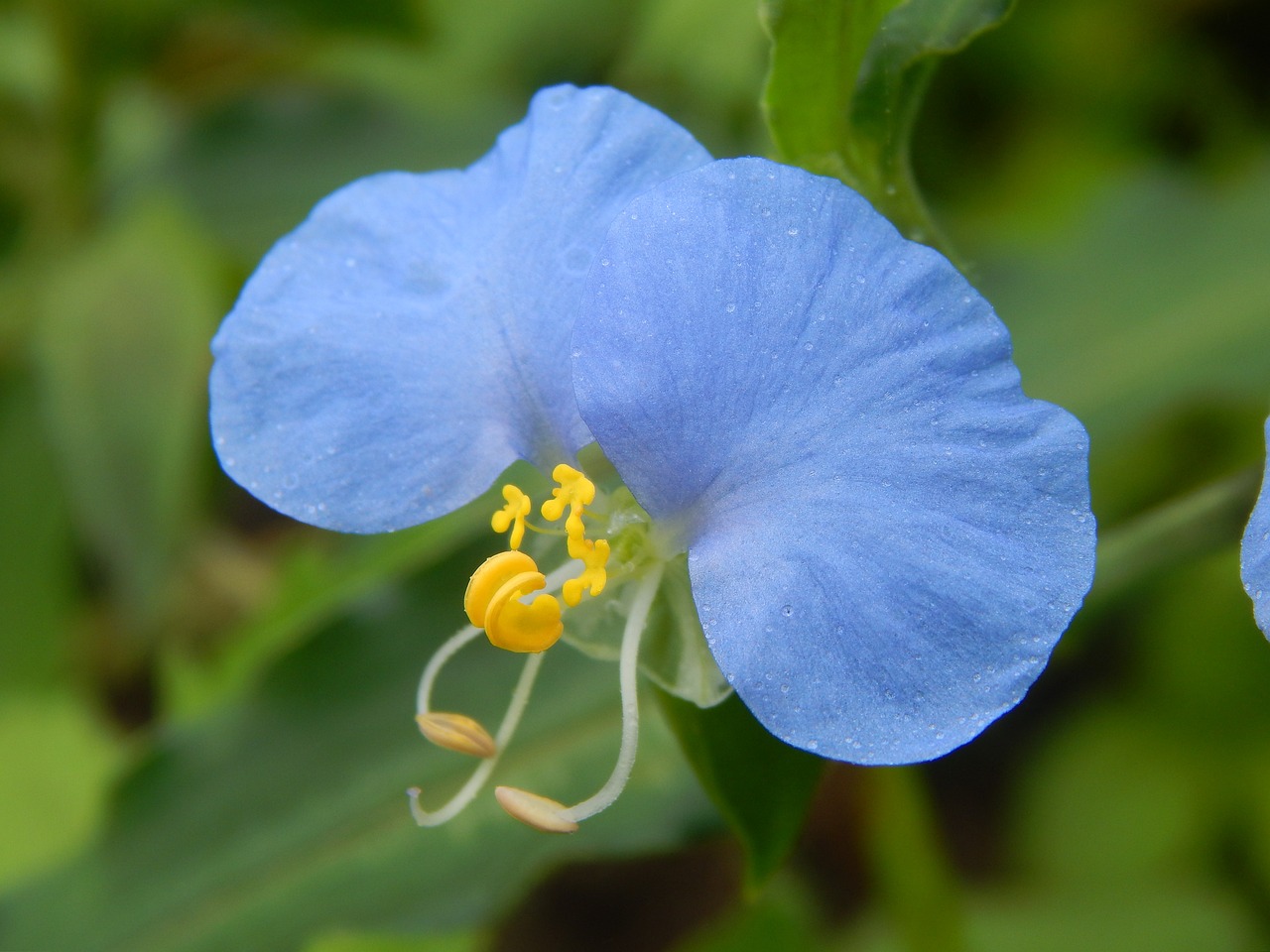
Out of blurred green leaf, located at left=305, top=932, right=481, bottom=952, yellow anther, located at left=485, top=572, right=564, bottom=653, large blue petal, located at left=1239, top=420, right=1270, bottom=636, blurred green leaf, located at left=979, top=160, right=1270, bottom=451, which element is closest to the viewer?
large blue petal, located at left=1239, top=420, right=1270, bottom=636

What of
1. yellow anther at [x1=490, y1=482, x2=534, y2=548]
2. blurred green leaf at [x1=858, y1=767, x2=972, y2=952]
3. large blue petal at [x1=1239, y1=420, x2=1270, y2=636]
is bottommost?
blurred green leaf at [x1=858, y1=767, x2=972, y2=952]

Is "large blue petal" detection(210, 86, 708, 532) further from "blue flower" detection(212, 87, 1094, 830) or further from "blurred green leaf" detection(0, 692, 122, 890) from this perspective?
"blurred green leaf" detection(0, 692, 122, 890)

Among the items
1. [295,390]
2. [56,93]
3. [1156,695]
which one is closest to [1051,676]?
[1156,695]

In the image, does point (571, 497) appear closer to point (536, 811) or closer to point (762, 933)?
point (536, 811)

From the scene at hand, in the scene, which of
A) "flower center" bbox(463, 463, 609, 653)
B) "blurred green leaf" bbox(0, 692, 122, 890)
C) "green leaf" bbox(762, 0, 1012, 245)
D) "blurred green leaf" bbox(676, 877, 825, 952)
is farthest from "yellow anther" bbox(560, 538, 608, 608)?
"blurred green leaf" bbox(0, 692, 122, 890)

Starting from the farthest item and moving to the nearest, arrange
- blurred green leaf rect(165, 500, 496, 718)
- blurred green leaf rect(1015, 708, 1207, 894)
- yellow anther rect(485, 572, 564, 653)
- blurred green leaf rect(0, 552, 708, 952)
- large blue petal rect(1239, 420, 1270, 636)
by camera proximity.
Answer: blurred green leaf rect(1015, 708, 1207, 894), blurred green leaf rect(165, 500, 496, 718), blurred green leaf rect(0, 552, 708, 952), yellow anther rect(485, 572, 564, 653), large blue petal rect(1239, 420, 1270, 636)

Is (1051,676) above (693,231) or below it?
below

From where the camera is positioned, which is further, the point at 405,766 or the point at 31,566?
the point at 31,566

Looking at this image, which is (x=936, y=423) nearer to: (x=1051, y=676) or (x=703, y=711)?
(x=703, y=711)
